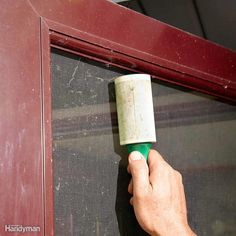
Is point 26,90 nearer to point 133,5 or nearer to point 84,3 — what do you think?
point 84,3

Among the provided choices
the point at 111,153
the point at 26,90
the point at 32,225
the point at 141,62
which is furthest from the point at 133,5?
the point at 32,225

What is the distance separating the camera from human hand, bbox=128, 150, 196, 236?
87 cm

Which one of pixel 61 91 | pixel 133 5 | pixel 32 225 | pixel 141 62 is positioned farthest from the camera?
pixel 133 5

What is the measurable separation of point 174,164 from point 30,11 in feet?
1.52

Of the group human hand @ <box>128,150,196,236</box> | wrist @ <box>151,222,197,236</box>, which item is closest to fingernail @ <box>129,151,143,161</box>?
human hand @ <box>128,150,196,236</box>

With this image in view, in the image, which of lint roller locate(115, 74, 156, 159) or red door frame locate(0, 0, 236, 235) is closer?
red door frame locate(0, 0, 236, 235)

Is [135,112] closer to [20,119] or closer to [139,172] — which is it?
[139,172]

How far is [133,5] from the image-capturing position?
175 cm

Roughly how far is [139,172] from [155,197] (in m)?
0.06

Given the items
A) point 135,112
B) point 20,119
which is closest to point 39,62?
point 20,119

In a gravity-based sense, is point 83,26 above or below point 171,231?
above

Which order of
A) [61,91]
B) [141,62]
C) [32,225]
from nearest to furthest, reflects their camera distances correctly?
[32,225], [61,91], [141,62]

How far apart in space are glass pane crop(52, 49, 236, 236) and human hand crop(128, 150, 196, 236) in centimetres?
4

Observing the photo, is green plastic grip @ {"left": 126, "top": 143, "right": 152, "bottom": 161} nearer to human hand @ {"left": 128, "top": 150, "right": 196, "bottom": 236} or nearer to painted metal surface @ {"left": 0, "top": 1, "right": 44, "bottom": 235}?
human hand @ {"left": 128, "top": 150, "right": 196, "bottom": 236}
